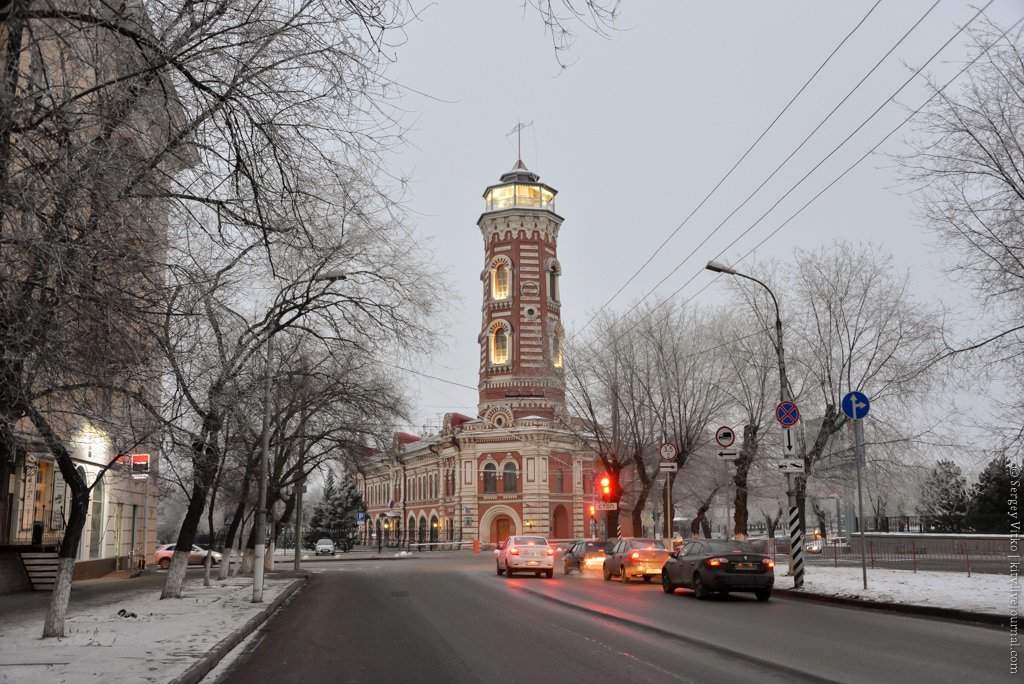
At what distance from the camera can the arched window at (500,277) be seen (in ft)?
246

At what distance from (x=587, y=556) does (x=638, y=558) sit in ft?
29.8

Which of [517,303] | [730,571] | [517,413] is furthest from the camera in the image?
[517,413]

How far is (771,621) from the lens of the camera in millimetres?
14906

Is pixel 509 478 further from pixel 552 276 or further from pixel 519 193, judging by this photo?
pixel 519 193

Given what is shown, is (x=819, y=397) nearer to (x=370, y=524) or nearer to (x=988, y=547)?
(x=988, y=547)

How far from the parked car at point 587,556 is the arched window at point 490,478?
38.2 m

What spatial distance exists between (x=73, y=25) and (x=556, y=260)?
230 feet

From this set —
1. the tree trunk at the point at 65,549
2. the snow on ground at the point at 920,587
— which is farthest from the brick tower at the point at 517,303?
the tree trunk at the point at 65,549

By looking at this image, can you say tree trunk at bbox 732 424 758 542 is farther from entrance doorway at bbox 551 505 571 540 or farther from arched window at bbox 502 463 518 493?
entrance doorway at bbox 551 505 571 540

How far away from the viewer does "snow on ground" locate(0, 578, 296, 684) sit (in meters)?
9.27

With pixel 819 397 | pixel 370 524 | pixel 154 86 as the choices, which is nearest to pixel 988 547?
pixel 819 397

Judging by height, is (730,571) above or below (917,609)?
above

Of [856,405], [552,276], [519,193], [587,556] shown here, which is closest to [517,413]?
[552,276]

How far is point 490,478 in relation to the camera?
248 feet
